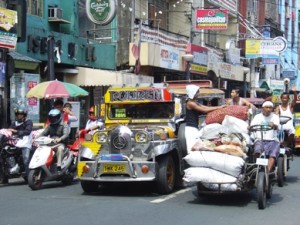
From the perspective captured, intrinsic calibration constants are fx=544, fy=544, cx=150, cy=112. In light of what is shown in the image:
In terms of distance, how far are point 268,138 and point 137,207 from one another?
2.79m

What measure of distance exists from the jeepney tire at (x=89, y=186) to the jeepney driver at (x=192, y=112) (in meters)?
1.93

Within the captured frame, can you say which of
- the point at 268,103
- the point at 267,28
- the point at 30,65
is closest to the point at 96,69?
the point at 30,65

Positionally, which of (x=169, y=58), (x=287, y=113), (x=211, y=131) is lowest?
(x=211, y=131)

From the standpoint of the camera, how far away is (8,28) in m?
14.5

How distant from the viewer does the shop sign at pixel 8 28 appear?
14.2 meters

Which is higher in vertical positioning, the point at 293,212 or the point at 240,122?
the point at 240,122

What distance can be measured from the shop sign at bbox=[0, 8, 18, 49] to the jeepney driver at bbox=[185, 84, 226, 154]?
6251 mm

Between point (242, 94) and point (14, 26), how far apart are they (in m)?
25.7

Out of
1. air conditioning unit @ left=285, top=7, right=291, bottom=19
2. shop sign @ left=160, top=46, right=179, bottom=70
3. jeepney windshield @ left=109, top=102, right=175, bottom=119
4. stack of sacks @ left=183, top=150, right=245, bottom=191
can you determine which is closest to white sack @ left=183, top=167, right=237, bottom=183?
stack of sacks @ left=183, top=150, right=245, bottom=191

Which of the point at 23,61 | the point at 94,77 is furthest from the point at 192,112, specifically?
the point at 94,77

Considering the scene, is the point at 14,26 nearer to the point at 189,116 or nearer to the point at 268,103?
the point at 189,116

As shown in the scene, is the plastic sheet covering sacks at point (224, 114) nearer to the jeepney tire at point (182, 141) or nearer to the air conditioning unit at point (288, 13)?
the jeepney tire at point (182, 141)

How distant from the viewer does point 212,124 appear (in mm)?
9578

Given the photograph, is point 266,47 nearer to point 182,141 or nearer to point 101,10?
point 101,10
